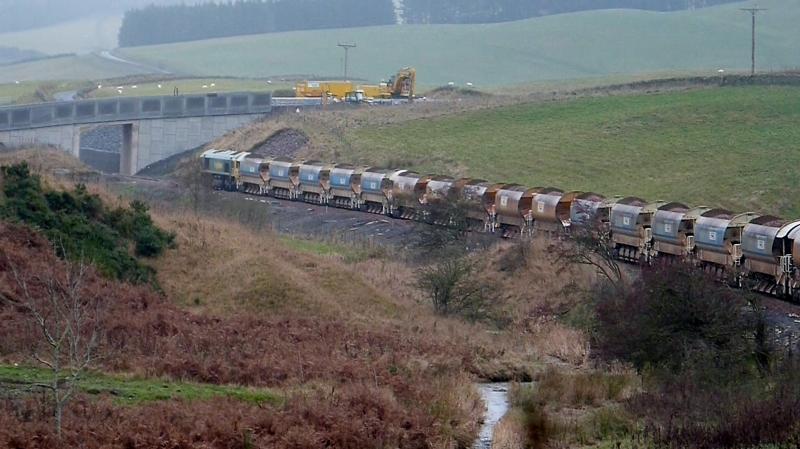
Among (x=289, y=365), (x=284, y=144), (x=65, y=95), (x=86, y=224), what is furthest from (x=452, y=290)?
(x=65, y=95)

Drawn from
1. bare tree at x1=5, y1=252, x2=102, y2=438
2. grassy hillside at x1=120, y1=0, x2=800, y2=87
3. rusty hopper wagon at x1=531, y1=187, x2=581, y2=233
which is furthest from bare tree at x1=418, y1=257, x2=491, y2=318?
grassy hillside at x1=120, y1=0, x2=800, y2=87

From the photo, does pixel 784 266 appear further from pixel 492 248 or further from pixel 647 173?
pixel 647 173

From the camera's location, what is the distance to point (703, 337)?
30.1 m

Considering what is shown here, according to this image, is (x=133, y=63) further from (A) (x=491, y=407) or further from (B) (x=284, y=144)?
(A) (x=491, y=407)

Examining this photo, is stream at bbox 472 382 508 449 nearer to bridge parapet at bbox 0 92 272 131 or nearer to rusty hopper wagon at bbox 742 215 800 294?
rusty hopper wagon at bbox 742 215 800 294

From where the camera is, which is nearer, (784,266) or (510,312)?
(784,266)

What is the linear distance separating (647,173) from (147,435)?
191ft

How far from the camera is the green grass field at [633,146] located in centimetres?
7000

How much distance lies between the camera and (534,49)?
17000 centimetres

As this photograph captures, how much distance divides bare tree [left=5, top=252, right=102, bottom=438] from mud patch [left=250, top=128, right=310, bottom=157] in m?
61.1

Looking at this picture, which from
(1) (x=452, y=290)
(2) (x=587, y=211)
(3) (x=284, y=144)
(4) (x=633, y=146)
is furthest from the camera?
(3) (x=284, y=144)

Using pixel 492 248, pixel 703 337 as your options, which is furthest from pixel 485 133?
pixel 703 337

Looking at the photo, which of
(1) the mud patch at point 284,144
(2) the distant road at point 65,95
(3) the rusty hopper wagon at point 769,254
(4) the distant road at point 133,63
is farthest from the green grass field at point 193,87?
(3) the rusty hopper wagon at point 769,254

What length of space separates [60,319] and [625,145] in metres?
62.3
